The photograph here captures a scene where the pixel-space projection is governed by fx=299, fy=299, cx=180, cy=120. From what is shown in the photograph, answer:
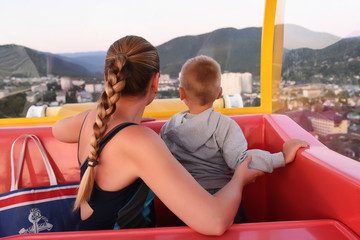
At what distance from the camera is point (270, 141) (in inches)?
60.1

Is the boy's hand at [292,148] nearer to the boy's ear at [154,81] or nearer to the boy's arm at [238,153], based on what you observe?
the boy's arm at [238,153]

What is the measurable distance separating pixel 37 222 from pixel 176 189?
0.92 m

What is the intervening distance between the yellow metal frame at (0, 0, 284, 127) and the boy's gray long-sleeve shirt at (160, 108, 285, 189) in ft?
1.89

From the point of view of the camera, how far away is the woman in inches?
29.0

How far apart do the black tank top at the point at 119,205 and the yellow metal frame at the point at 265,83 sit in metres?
0.97

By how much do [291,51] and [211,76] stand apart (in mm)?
910

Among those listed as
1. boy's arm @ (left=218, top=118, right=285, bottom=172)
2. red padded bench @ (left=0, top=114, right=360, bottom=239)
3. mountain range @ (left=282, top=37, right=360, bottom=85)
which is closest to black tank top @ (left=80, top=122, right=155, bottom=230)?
boy's arm @ (left=218, top=118, right=285, bottom=172)

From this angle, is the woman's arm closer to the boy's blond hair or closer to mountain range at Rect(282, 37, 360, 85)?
the boy's blond hair

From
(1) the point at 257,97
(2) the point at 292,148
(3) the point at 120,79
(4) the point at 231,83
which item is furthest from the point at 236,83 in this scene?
(3) the point at 120,79

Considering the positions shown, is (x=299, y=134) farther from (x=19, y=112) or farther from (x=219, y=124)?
(x=19, y=112)

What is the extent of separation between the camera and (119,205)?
2.97 feet

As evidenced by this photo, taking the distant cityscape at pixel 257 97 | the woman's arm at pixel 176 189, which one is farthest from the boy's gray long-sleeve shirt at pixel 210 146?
the distant cityscape at pixel 257 97

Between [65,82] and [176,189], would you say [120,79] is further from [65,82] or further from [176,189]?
[65,82]

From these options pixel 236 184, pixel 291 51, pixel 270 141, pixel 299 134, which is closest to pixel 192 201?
pixel 236 184
